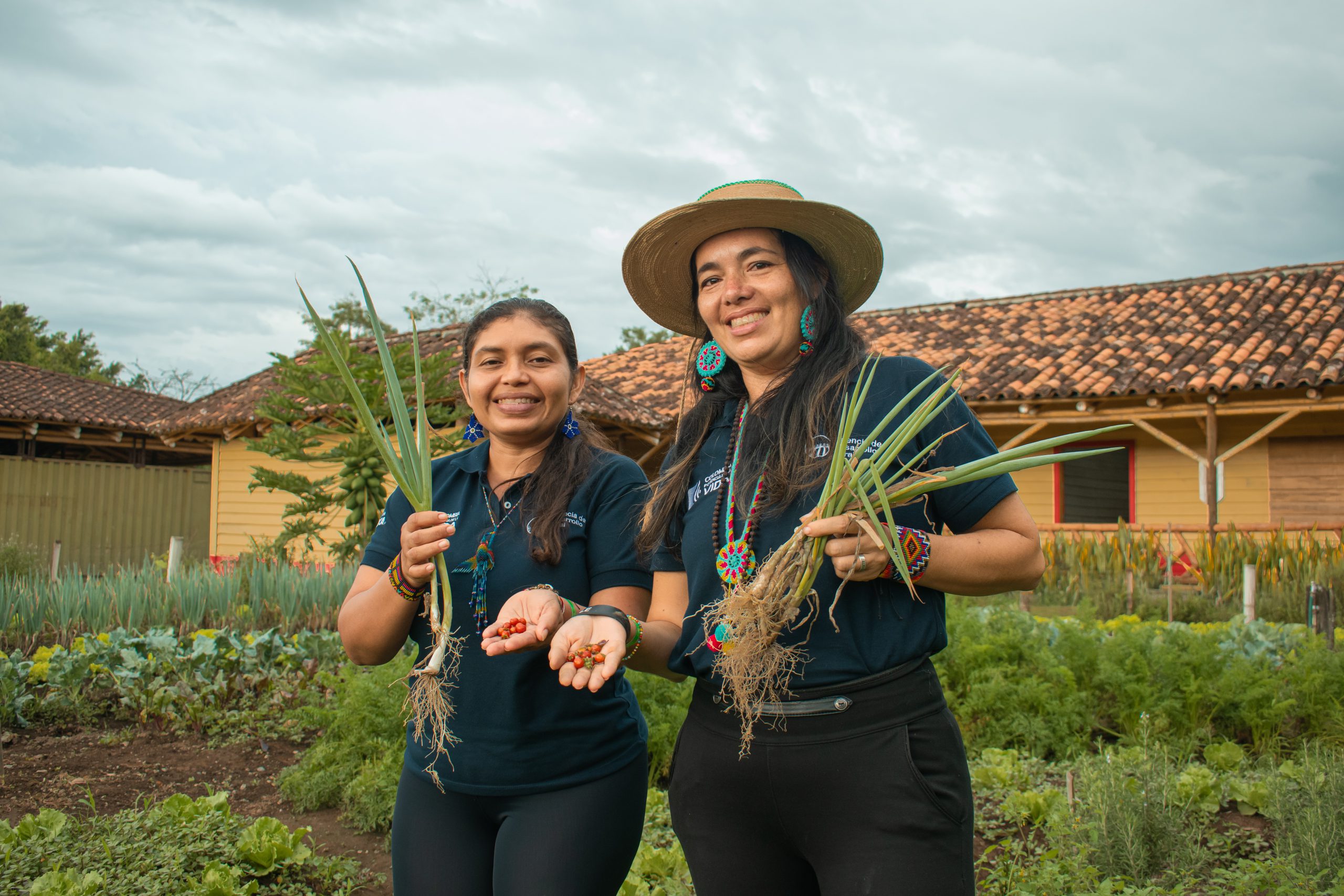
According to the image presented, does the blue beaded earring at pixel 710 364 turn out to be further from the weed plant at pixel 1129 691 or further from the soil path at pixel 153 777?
the weed plant at pixel 1129 691

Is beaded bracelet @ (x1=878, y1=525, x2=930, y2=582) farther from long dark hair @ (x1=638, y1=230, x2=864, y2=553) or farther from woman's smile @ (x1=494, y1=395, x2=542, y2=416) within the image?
woman's smile @ (x1=494, y1=395, x2=542, y2=416)

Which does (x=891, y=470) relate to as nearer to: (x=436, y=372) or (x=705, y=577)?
(x=705, y=577)

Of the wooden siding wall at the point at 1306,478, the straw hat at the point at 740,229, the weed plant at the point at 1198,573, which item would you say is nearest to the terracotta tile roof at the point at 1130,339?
the wooden siding wall at the point at 1306,478

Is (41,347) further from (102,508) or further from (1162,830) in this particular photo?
(1162,830)

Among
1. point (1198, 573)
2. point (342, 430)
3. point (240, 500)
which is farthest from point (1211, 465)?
point (240, 500)

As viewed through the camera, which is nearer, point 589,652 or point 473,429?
point 589,652

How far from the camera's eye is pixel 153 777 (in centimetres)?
376

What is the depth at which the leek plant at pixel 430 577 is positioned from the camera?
5.51 ft

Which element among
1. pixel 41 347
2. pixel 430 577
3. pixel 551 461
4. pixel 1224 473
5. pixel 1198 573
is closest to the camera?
pixel 430 577

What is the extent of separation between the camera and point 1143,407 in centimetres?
1166

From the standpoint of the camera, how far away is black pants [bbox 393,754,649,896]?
1681 mm

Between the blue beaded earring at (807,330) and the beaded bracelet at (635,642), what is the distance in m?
0.61

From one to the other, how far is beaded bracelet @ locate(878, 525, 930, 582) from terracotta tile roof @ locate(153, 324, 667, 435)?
→ 9.77 m

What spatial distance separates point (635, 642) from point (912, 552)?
0.52 metres
